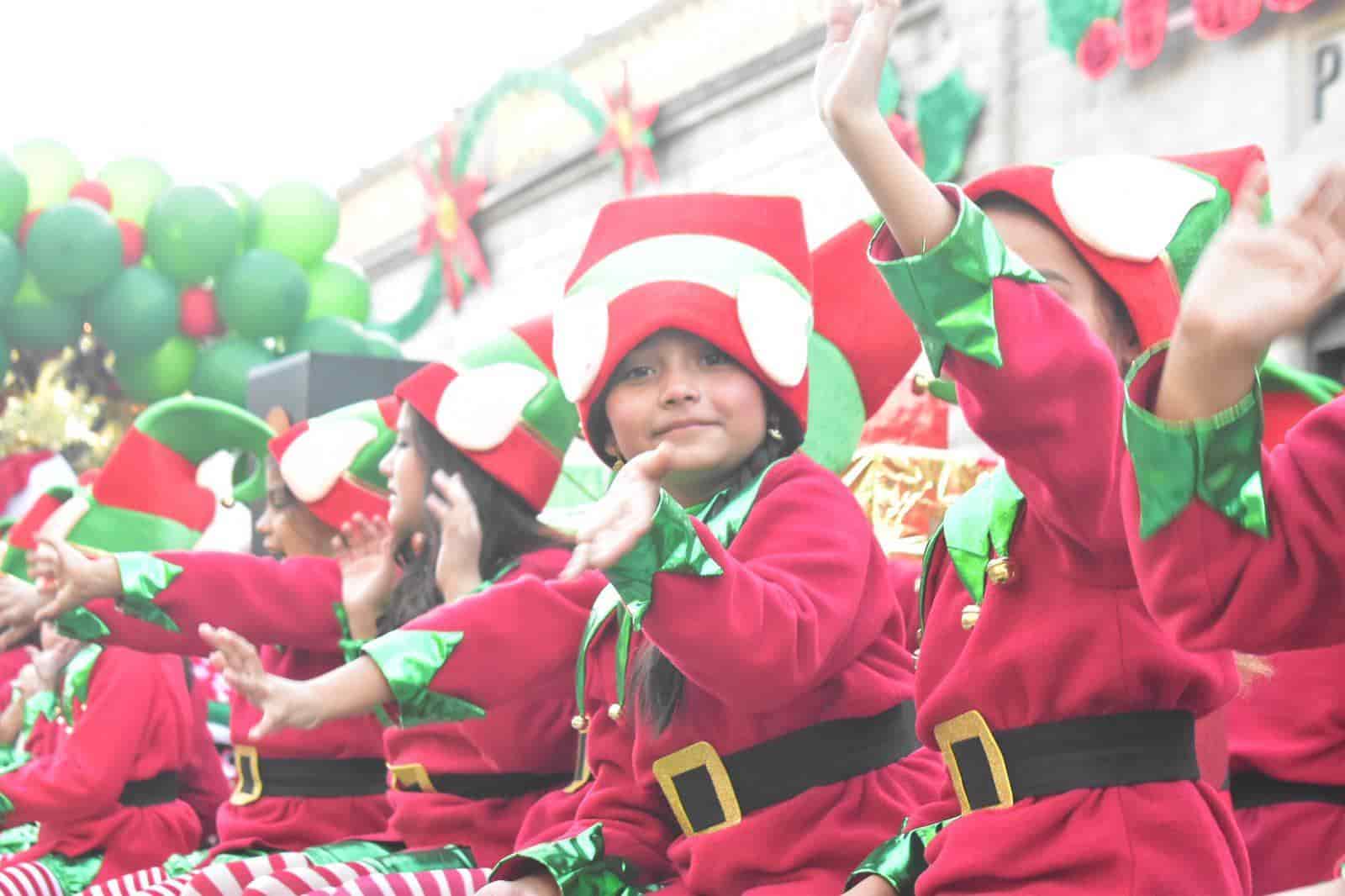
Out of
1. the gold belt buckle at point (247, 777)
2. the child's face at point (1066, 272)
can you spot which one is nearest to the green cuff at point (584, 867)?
the child's face at point (1066, 272)

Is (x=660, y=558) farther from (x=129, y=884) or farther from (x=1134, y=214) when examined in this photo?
(x=129, y=884)

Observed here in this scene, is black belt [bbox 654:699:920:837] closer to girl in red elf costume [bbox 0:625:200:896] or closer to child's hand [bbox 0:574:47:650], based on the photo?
child's hand [bbox 0:574:47:650]

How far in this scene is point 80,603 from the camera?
2.45 meters

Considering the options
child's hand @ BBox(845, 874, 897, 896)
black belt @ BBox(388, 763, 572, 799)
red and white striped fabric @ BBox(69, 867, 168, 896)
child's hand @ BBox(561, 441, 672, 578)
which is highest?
child's hand @ BBox(561, 441, 672, 578)

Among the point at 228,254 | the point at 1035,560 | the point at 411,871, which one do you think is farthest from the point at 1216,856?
the point at 228,254

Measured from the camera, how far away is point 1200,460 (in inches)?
37.0

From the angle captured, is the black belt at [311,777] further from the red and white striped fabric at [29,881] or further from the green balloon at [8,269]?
the green balloon at [8,269]

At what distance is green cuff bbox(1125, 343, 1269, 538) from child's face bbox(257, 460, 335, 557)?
2.24 metres

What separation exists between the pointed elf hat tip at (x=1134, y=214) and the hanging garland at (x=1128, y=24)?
11.8 ft

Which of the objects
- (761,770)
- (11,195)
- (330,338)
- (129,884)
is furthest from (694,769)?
(11,195)

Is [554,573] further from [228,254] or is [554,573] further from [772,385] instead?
[228,254]

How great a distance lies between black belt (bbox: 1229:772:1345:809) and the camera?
1700 mm

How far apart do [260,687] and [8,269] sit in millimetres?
4064

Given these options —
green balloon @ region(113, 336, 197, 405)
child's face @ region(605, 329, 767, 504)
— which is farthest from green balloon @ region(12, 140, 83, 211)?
child's face @ region(605, 329, 767, 504)
